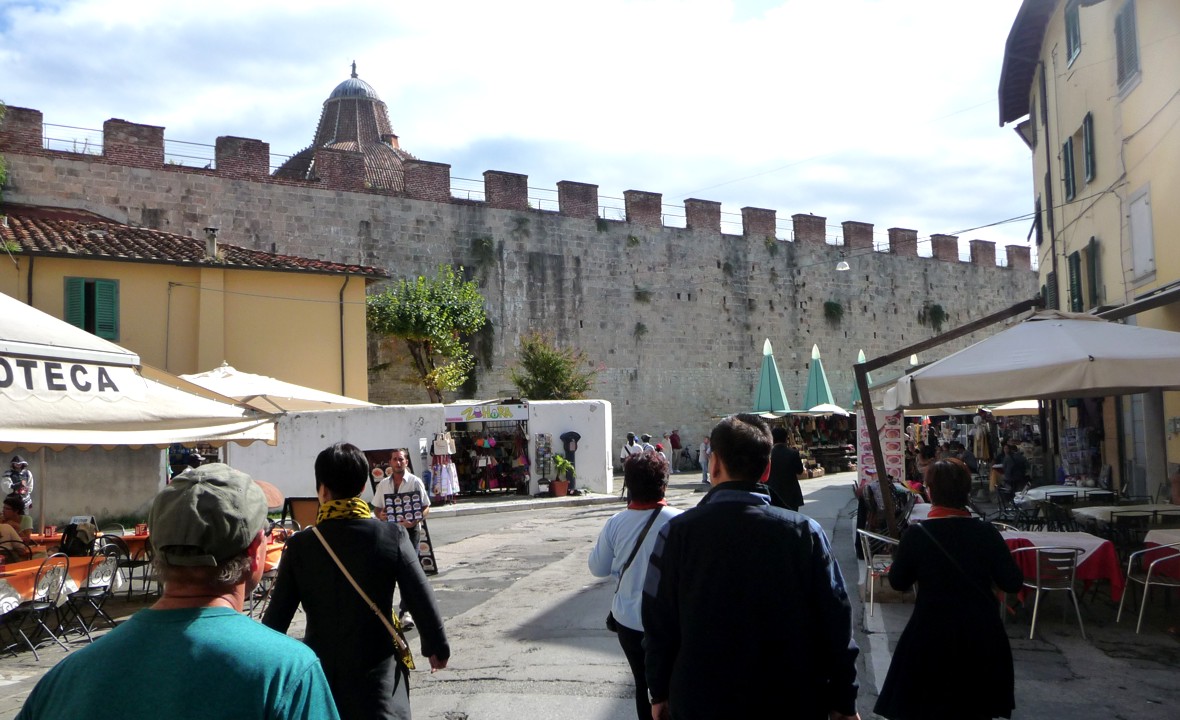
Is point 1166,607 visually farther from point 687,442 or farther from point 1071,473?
point 687,442

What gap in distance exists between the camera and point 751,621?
2891mm

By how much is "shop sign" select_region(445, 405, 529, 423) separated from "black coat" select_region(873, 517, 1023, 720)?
18025mm

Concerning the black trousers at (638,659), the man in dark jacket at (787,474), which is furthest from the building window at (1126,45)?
the black trousers at (638,659)

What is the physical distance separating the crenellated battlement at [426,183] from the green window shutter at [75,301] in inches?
215

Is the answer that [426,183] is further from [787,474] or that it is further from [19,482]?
[787,474]

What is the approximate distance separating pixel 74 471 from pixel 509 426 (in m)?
9.24

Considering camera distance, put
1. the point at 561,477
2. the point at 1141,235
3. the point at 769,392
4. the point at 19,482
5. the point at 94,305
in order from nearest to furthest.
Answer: the point at 19,482, the point at 1141,235, the point at 94,305, the point at 561,477, the point at 769,392

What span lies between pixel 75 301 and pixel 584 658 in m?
17.5

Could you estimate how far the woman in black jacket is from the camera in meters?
3.54

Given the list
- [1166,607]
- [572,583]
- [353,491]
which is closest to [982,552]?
[353,491]

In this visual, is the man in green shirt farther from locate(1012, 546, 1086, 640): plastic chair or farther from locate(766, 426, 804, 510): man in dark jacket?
locate(766, 426, 804, 510): man in dark jacket

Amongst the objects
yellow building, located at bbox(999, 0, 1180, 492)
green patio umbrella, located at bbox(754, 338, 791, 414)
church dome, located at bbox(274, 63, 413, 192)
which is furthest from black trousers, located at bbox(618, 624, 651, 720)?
church dome, located at bbox(274, 63, 413, 192)

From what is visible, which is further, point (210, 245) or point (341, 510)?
point (210, 245)

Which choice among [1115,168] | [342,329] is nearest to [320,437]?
[342,329]
